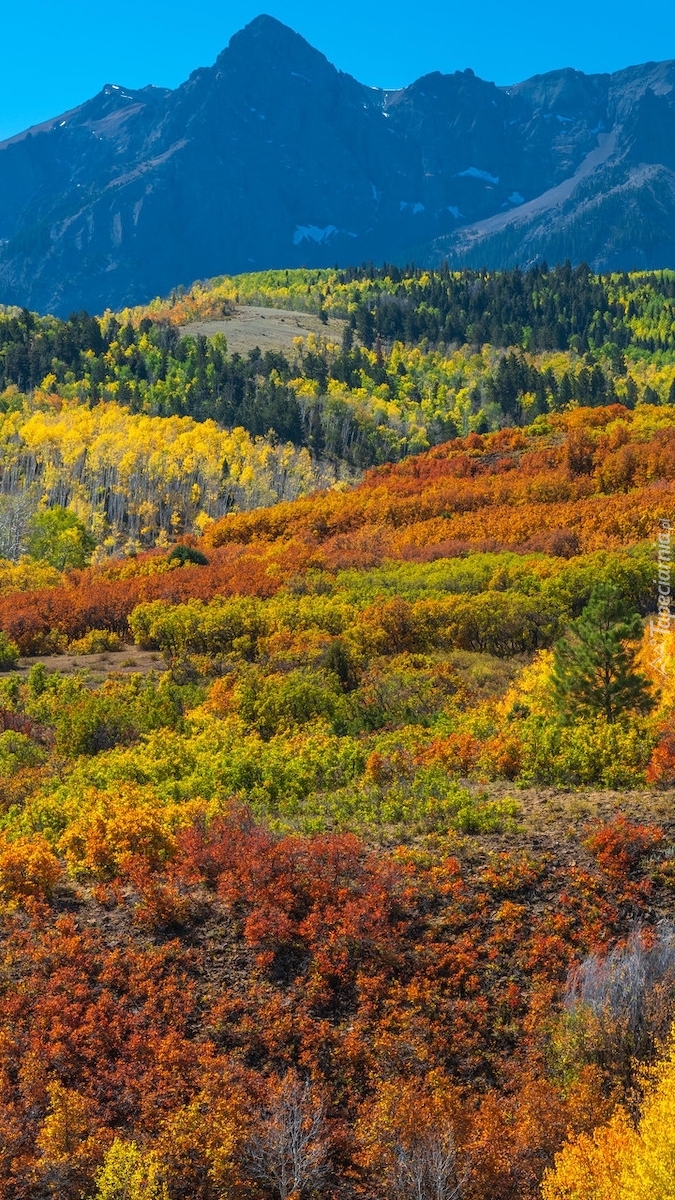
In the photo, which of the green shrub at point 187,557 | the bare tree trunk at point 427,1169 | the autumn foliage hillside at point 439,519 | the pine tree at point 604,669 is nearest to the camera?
the bare tree trunk at point 427,1169

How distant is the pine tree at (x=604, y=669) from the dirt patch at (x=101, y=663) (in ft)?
64.8

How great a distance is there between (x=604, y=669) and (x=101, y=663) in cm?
2411

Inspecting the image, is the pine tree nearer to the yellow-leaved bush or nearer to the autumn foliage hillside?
the yellow-leaved bush

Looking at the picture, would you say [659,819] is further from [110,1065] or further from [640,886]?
[110,1065]

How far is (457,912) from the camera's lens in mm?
16516

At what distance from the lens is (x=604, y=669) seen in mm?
23203

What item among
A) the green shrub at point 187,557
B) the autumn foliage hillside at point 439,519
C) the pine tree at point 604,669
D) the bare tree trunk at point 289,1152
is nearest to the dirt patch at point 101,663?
the autumn foliage hillside at point 439,519

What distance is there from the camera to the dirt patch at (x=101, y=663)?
1533 inches

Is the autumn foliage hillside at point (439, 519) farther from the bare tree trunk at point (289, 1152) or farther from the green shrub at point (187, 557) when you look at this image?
the bare tree trunk at point (289, 1152)

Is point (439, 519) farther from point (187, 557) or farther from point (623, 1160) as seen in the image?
point (623, 1160)

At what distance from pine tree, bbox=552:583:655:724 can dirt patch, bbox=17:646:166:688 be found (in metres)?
19.8

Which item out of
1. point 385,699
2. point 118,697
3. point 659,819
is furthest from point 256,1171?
point 118,697

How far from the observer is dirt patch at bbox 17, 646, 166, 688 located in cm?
3894

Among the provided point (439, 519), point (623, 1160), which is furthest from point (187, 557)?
point (623, 1160)
